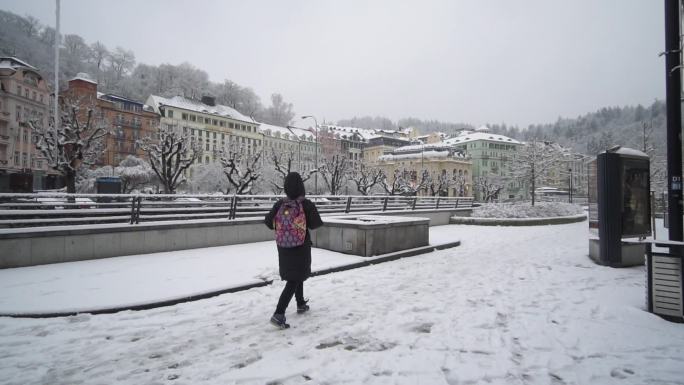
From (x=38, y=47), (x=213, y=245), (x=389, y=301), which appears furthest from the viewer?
(x=38, y=47)

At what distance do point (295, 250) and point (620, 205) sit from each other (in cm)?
756

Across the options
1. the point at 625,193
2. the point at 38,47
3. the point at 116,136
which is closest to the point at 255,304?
the point at 625,193

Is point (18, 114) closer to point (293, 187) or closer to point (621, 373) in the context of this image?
point (293, 187)

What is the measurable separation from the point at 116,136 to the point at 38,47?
21563 millimetres

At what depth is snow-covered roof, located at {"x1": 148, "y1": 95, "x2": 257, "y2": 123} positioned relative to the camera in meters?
75.6

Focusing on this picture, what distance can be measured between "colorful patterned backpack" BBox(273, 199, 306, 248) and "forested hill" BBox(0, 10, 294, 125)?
85269 millimetres

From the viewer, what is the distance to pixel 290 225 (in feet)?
15.3

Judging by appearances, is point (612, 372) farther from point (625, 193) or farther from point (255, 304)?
point (625, 193)

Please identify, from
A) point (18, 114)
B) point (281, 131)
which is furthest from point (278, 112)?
point (18, 114)

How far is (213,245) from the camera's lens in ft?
34.7

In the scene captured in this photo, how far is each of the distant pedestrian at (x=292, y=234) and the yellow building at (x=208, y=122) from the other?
69237 millimetres

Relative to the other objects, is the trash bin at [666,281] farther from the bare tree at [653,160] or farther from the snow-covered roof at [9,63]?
the snow-covered roof at [9,63]

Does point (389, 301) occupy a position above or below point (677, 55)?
below

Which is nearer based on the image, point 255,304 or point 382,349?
point 382,349
